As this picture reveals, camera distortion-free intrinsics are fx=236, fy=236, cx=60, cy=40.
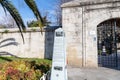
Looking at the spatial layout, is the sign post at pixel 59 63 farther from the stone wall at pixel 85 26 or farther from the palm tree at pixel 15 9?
the stone wall at pixel 85 26

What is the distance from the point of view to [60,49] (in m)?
7.02

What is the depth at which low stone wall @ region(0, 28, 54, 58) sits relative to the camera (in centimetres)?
1611

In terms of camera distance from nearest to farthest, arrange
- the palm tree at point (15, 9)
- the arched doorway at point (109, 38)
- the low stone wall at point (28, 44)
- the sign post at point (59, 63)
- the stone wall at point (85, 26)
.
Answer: the palm tree at point (15, 9)
the sign post at point (59, 63)
the stone wall at point (85, 26)
the arched doorway at point (109, 38)
the low stone wall at point (28, 44)

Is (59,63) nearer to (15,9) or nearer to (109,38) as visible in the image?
(15,9)

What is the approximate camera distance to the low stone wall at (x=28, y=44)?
52.9ft

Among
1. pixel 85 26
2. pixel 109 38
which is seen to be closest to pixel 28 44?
pixel 85 26

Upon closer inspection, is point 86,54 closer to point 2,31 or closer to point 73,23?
point 73,23

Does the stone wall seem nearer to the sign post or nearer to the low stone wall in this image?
the low stone wall

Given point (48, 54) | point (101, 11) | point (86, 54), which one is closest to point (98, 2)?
point (101, 11)

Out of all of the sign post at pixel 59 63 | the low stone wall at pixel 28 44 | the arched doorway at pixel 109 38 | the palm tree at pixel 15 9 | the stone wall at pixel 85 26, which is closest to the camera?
the palm tree at pixel 15 9

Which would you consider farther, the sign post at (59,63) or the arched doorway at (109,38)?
the arched doorway at (109,38)

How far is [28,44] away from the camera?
54.9 ft

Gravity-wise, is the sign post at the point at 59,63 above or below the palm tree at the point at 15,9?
below

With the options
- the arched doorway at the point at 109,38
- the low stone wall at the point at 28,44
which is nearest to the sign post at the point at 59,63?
the arched doorway at the point at 109,38
